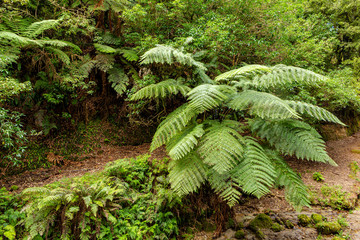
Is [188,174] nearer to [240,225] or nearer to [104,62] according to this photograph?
[240,225]

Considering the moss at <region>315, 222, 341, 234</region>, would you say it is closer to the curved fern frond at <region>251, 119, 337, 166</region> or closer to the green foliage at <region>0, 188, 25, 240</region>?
the curved fern frond at <region>251, 119, 337, 166</region>

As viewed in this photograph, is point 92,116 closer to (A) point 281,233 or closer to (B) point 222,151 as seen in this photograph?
(B) point 222,151

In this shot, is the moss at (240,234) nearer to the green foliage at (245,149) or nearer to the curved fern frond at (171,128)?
the green foliage at (245,149)

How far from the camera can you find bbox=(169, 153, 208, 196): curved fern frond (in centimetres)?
189

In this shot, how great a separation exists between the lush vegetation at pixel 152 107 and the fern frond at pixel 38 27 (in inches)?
0.9

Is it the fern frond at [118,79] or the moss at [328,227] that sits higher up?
the fern frond at [118,79]

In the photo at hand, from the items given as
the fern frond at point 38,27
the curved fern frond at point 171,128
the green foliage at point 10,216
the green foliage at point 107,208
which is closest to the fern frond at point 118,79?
the fern frond at point 38,27

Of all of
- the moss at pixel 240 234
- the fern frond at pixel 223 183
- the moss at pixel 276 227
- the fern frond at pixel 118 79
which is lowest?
the moss at pixel 240 234

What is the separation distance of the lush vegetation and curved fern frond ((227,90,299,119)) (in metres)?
0.01

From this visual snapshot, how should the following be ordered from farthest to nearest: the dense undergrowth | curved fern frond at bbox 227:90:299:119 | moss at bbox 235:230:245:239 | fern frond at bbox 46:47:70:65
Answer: fern frond at bbox 46:47:70:65 → moss at bbox 235:230:245:239 → the dense undergrowth → curved fern frond at bbox 227:90:299:119

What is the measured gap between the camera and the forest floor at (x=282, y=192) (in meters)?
3.03

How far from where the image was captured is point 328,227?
299cm

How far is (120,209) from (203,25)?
4.06m

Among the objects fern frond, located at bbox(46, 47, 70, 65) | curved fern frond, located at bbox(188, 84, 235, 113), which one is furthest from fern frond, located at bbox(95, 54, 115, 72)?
curved fern frond, located at bbox(188, 84, 235, 113)
